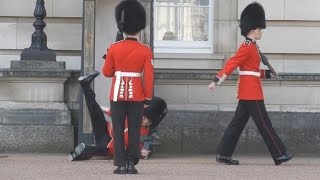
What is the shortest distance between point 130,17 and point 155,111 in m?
1.72

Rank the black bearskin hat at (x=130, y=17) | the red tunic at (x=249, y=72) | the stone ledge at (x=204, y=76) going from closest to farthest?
the black bearskin hat at (x=130, y=17) < the red tunic at (x=249, y=72) < the stone ledge at (x=204, y=76)

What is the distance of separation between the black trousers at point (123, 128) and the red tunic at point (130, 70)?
0.09 metres

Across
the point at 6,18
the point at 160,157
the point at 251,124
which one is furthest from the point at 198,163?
the point at 6,18

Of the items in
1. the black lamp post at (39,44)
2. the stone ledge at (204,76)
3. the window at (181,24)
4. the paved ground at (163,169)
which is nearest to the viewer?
the paved ground at (163,169)

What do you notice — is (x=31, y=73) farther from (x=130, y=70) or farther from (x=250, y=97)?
(x=250, y=97)

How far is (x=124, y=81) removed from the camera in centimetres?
928

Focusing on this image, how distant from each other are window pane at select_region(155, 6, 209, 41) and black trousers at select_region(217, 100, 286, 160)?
242 cm

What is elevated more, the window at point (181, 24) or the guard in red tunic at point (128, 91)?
the window at point (181, 24)

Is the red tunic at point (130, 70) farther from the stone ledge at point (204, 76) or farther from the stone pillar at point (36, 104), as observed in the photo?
the stone ledge at point (204, 76)

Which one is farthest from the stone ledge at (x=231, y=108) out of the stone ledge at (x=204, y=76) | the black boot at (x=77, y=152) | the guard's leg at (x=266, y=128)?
→ the black boot at (x=77, y=152)

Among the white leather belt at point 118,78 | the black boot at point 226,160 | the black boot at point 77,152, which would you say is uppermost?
the white leather belt at point 118,78

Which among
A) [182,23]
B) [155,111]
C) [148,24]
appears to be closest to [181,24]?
[182,23]

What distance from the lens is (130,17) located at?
946cm

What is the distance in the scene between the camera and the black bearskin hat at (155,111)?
35.3 feet
